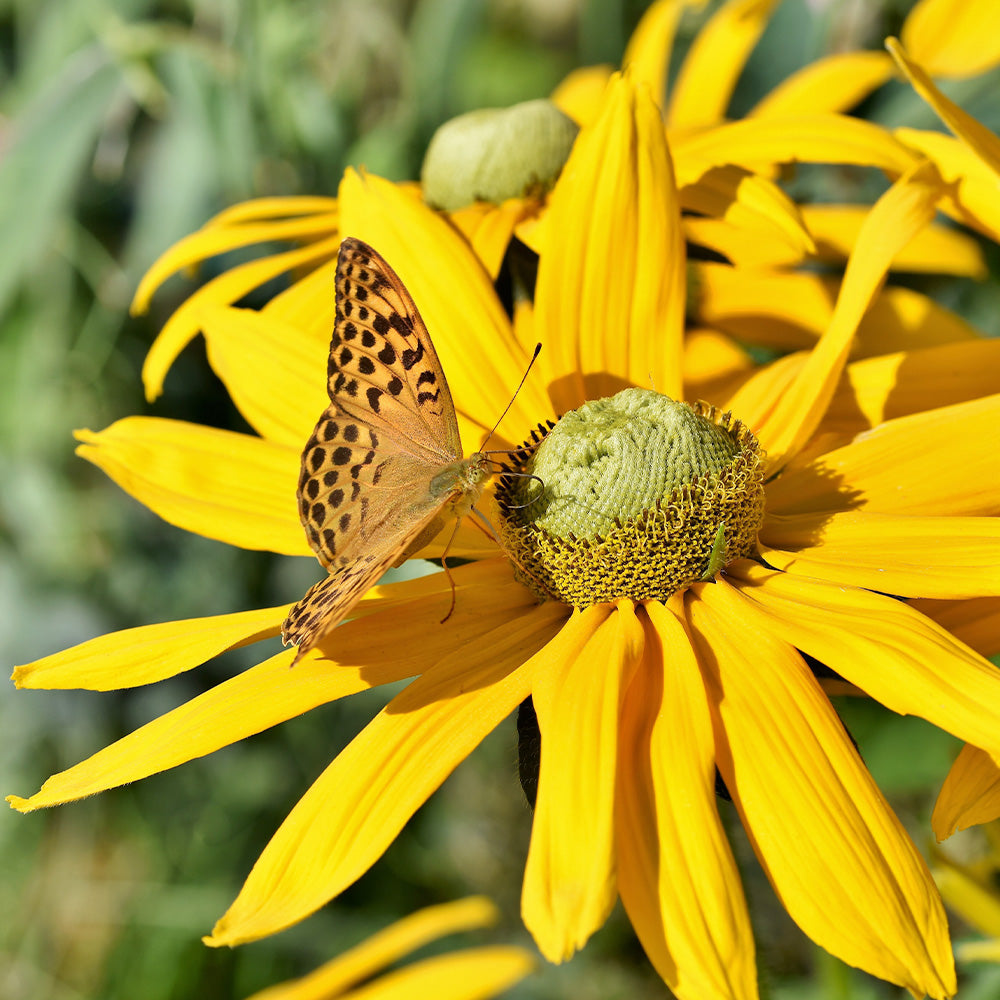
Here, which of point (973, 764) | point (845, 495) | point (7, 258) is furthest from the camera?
point (7, 258)

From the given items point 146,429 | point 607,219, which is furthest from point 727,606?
point 146,429

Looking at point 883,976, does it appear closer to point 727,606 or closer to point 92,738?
point 727,606

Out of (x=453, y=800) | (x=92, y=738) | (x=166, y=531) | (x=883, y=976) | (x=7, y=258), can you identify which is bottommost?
(x=453, y=800)

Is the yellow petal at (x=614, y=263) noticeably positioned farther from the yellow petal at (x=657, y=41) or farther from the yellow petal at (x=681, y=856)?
the yellow petal at (x=657, y=41)

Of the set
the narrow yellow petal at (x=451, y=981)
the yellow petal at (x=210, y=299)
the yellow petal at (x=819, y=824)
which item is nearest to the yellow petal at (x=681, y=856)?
the yellow petal at (x=819, y=824)

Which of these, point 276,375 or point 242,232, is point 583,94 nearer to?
point 242,232

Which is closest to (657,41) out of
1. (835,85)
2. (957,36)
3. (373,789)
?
(835,85)
